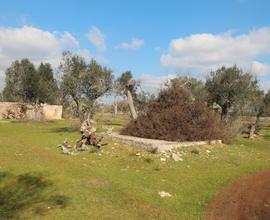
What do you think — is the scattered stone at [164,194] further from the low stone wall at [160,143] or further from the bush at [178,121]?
the bush at [178,121]

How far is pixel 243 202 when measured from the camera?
36.3 ft

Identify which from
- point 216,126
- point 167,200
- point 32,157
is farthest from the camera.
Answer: point 216,126

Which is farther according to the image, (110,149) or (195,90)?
(195,90)

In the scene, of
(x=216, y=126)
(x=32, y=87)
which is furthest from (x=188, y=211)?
(x=32, y=87)

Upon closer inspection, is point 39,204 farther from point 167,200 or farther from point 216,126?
point 216,126

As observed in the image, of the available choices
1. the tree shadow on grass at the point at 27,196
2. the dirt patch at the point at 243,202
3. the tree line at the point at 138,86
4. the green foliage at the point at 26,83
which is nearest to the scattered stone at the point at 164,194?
the dirt patch at the point at 243,202

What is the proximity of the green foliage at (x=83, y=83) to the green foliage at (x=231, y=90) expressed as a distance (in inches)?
486

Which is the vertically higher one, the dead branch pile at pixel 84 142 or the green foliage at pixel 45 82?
the green foliage at pixel 45 82

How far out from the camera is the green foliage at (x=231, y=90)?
3625 cm

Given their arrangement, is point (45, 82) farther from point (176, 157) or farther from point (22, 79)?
point (176, 157)

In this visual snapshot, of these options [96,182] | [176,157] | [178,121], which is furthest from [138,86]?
[96,182]

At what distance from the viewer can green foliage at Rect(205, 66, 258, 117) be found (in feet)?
119

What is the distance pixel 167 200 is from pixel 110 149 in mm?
10000

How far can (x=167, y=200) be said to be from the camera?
11023 millimetres
